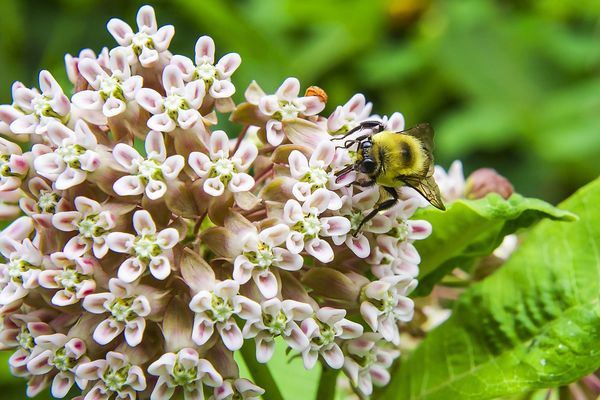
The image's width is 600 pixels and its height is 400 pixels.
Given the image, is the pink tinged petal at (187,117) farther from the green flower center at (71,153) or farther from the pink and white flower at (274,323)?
the pink and white flower at (274,323)

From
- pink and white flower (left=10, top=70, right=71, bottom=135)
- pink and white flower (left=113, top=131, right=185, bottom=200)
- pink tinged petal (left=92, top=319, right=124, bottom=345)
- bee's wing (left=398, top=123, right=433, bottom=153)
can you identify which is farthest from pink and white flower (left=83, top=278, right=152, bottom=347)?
bee's wing (left=398, top=123, right=433, bottom=153)

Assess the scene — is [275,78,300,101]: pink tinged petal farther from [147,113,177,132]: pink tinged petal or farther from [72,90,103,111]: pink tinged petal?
[72,90,103,111]: pink tinged petal

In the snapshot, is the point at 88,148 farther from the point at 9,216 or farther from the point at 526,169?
the point at 526,169

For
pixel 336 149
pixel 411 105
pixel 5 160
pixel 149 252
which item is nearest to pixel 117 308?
pixel 149 252

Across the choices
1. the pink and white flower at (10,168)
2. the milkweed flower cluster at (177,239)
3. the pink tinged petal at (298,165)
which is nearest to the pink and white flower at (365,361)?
the milkweed flower cluster at (177,239)

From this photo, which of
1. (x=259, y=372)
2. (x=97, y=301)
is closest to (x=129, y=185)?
(x=97, y=301)

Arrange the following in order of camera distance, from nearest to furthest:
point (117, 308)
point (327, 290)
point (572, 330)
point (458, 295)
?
point (117, 308)
point (327, 290)
point (572, 330)
point (458, 295)
